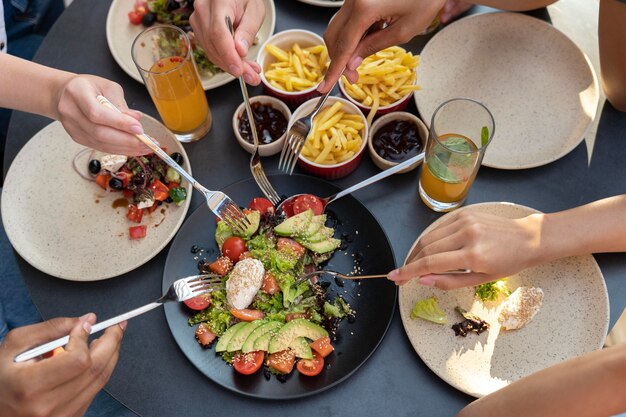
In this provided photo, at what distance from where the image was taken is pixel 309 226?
1977 millimetres

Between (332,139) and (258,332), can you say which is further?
(332,139)

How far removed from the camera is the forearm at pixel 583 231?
1.77 m

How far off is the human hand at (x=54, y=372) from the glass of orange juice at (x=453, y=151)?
1211mm

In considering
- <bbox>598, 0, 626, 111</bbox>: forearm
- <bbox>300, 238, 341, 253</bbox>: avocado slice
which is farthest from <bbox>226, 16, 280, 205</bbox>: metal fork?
<bbox>598, 0, 626, 111</bbox>: forearm

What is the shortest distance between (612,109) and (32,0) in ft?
9.29

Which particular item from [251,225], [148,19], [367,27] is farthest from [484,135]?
[148,19]

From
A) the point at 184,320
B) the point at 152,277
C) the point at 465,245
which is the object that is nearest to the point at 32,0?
the point at 152,277

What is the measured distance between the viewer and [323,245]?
198 cm

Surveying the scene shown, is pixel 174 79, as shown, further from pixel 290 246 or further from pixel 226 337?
pixel 226 337

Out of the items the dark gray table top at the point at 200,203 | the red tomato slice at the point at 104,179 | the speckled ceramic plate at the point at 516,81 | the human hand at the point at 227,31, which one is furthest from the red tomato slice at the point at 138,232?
the speckled ceramic plate at the point at 516,81

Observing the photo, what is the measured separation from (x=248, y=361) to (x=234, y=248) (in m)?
0.42

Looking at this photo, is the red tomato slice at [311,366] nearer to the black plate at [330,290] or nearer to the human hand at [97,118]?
the black plate at [330,290]

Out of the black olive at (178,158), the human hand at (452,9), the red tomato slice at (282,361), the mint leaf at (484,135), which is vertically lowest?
the red tomato slice at (282,361)

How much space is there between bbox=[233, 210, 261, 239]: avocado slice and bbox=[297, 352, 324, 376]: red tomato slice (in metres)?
0.51
